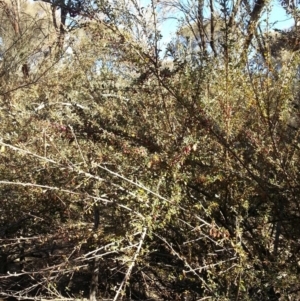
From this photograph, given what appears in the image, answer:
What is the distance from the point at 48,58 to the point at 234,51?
15.4 feet

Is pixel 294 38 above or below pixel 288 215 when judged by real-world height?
above

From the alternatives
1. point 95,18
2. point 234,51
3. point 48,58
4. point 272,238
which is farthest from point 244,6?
point 48,58

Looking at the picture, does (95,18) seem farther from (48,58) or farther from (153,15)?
(48,58)

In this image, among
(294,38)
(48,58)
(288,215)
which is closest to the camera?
(294,38)

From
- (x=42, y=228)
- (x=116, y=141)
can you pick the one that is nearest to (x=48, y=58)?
(x=42, y=228)

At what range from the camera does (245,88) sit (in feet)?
7.52

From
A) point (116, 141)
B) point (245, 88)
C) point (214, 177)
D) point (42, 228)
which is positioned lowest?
point (42, 228)

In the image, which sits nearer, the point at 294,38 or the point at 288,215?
the point at 294,38

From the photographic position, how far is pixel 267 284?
6.95 feet

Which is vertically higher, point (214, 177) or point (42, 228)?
point (214, 177)

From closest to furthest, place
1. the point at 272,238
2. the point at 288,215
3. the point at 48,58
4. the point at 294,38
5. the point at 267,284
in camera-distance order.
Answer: the point at 267,284 < the point at 294,38 < the point at 288,215 < the point at 272,238 < the point at 48,58

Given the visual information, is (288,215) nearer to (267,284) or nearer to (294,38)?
(267,284)

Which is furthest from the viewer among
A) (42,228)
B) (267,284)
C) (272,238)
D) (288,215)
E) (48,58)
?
(48,58)

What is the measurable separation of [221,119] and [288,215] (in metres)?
0.60
